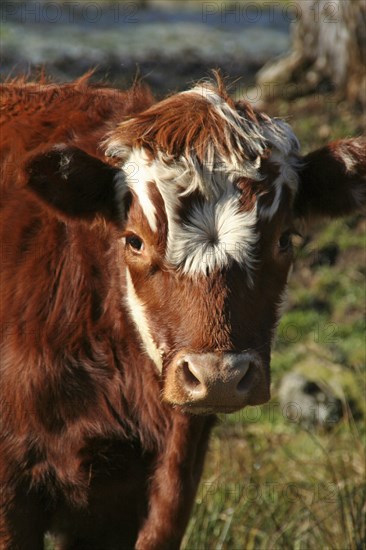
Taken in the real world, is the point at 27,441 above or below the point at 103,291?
below

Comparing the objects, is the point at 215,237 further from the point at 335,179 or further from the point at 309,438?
the point at 309,438

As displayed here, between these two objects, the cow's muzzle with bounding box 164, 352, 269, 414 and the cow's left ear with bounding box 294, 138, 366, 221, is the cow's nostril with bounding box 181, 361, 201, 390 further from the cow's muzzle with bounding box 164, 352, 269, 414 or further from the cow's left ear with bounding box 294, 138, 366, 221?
the cow's left ear with bounding box 294, 138, 366, 221

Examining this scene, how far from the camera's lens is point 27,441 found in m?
4.52

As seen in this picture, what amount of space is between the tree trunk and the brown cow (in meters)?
5.10

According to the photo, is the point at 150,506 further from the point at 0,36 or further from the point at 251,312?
the point at 0,36

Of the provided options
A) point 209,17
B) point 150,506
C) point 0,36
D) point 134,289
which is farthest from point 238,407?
point 209,17

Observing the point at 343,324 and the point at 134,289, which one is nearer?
the point at 134,289

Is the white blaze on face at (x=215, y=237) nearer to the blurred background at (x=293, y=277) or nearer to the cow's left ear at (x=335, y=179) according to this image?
the cow's left ear at (x=335, y=179)

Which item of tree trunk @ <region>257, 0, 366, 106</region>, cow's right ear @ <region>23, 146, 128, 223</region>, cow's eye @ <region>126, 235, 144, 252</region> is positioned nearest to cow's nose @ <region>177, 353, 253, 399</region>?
cow's eye @ <region>126, 235, 144, 252</region>

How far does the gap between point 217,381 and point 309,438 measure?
12.3 ft

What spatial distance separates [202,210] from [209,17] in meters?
12.7

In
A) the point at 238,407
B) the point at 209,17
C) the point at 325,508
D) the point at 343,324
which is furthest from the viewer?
the point at 209,17

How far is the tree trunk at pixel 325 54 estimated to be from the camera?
959cm

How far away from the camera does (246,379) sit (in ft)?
13.0
